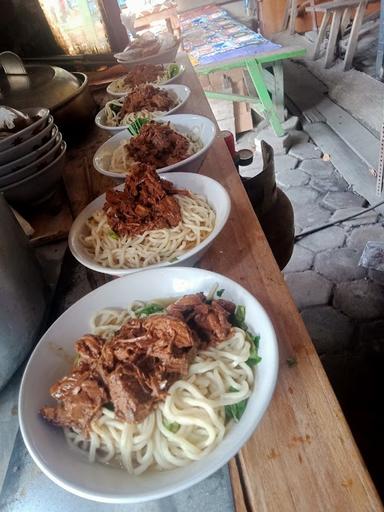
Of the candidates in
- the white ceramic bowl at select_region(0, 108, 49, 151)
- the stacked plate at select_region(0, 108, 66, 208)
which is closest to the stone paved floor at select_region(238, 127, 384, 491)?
the stacked plate at select_region(0, 108, 66, 208)

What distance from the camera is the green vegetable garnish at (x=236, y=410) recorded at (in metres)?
0.82

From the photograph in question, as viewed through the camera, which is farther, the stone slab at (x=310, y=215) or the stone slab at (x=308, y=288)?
the stone slab at (x=310, y=215)

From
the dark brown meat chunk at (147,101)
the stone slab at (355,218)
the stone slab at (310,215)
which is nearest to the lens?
the dark brown meat chunk at (147,101)

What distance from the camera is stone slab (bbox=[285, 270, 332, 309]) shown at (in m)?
2.92

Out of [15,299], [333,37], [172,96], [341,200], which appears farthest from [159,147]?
[333,37]

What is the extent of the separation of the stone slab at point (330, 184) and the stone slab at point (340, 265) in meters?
0.97

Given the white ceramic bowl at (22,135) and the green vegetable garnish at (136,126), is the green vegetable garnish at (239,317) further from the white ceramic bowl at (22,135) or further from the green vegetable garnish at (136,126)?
the green vegetable garnish at (136,126)

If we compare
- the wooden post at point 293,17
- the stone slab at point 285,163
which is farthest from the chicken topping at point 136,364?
the wooden post at point 293,17

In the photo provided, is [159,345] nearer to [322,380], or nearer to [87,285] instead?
[322,380]

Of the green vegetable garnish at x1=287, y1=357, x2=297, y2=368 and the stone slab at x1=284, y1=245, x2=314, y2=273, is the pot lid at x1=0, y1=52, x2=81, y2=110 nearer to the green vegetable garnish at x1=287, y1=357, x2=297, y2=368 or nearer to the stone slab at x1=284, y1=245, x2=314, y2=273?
the green vegetable garnish at x1=287, y1=357, x2=297, y2=368

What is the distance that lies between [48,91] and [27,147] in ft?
2.36

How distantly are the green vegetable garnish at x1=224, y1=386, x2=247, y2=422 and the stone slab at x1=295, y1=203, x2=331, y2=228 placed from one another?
9.77 feet

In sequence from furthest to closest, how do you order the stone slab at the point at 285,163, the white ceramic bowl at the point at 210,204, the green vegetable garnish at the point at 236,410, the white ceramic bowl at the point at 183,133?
the stone slab at the point at 285,163, the white ceramic bowl at the point at 183,133, the white ceramic bowl at the point at 210,204, the green vegetable garnish at the point at 236,410

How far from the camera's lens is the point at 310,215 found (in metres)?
3.75
